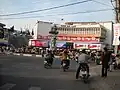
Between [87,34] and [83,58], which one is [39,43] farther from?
[83,58]

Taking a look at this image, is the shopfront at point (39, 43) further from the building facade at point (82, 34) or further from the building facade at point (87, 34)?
the building facade at point (87, 34)

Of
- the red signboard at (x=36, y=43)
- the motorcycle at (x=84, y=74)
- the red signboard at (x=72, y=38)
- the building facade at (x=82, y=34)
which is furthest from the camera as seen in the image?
the red signboard at (x=36, y=43)

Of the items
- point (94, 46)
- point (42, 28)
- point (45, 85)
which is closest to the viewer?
point (45, 85)

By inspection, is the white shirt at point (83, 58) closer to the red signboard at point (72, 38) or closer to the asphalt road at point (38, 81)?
the asphalt road at point (38, 81)

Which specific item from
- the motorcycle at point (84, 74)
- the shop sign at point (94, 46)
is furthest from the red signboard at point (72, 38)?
the motorcycle at point (84, 74)

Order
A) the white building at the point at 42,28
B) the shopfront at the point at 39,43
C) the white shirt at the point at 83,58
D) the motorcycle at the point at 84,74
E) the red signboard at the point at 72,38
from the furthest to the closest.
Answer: the white building at the point at 42,28 → the shopfront at the point at 39,43 → the red signboard at the point at 72,38 → the white shirt at the point at 83,58 → the motorcycle at the point at 84,74

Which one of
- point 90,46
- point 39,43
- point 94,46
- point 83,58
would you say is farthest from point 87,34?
point 83,58

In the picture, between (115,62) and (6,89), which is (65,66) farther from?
(6,89)

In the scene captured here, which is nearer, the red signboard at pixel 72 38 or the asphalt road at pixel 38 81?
the asphalt road at pixel 38 81

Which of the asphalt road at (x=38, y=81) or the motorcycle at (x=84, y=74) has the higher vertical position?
the motorcycle at (x=84, y=74)

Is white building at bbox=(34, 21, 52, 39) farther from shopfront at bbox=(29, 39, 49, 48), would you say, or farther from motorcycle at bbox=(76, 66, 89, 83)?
motorcycle at bbox=(76, 66, 89, 83)

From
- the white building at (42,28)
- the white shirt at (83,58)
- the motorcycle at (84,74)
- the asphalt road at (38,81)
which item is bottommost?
the asphalt road at (38,81)

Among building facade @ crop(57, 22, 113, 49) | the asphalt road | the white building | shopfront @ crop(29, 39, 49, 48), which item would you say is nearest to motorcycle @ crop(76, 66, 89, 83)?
the asphalt road

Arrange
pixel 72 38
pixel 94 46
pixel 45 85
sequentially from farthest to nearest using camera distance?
pixel 72 38 < pixel 94 46 < pixel 45 85
